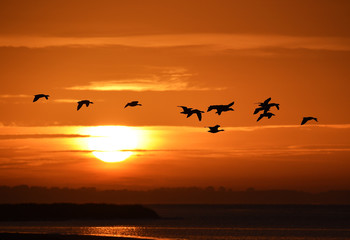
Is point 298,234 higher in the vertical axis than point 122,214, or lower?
lower

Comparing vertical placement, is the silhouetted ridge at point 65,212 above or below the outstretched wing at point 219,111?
above

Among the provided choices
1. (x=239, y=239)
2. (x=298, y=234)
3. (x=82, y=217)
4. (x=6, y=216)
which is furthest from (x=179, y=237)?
(x=82, y=217)

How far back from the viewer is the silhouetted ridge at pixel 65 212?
526ft

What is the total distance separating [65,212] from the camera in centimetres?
17488

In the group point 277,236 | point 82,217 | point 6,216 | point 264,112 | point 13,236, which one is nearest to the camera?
point 264,112

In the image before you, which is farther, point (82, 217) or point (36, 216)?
point (82, 217)

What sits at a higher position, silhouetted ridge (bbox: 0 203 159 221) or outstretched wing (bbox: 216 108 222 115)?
silhouetted ridge (bbox: 0 203 159 221)

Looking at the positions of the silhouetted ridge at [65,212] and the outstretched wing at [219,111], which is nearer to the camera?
the outstretched wing at [219,111]

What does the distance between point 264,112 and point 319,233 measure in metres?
63.0

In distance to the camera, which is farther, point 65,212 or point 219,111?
point 65,212

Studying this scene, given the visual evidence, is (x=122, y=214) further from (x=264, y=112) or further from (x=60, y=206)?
(x=264, y=112)

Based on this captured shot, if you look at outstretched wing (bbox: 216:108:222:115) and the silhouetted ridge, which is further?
the silhouetted ridge

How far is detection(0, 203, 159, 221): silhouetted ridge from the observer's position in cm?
16025

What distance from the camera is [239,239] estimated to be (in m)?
97.9
